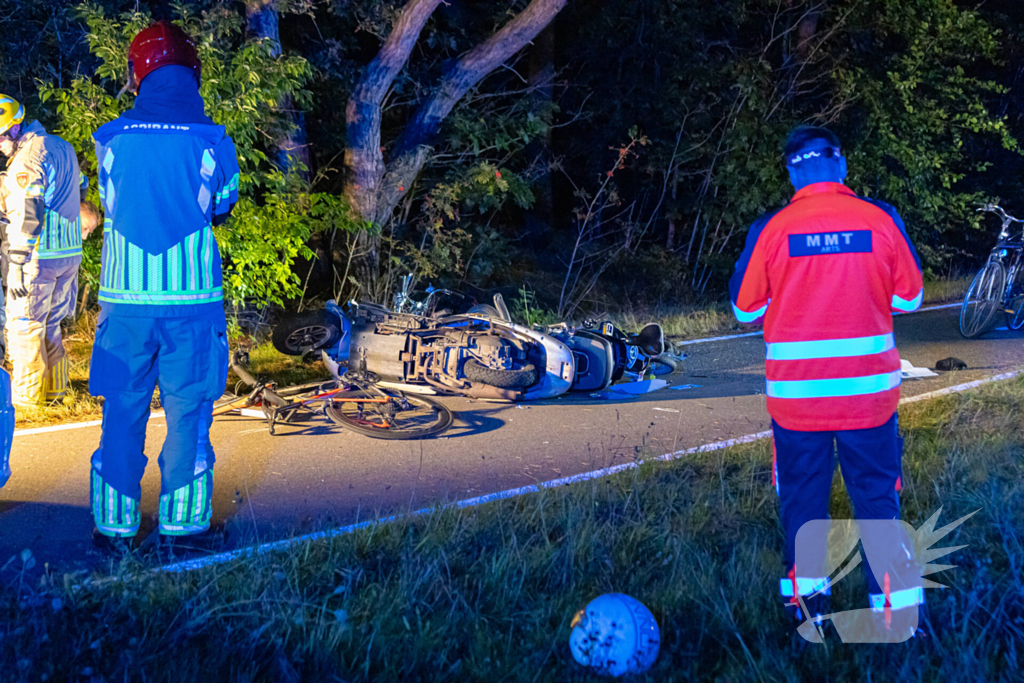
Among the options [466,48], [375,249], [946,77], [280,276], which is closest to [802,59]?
[946,77]

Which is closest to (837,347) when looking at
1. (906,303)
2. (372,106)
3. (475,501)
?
(906,303)

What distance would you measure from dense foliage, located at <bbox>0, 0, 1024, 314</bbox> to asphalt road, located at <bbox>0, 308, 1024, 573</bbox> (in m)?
4.55

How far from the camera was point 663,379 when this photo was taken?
28.4 feet

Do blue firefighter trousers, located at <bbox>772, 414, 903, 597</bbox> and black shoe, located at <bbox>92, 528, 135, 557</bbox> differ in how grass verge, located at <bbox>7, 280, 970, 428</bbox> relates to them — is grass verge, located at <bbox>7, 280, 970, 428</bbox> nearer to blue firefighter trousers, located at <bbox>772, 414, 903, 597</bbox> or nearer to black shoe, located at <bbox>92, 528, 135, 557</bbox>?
black shoe, located at <bbox>92, 528, 135, 557</bbox>

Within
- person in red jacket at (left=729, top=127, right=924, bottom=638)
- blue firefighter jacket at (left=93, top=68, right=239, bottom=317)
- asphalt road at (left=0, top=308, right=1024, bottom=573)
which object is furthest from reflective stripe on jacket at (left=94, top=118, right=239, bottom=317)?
person in red jacket at (left=729, top=127, right=924, bottom=638)

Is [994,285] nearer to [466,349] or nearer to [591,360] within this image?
[591,360]

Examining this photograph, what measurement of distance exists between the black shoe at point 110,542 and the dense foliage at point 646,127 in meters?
6.65

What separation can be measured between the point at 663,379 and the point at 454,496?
383 cm

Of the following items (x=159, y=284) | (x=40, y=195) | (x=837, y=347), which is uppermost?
(x=40, y=195)

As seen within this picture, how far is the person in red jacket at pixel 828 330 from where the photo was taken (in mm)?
3568

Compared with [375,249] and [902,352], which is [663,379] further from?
[375,249]

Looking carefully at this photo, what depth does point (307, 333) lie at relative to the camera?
7.44 metres

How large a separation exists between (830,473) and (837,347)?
530mm

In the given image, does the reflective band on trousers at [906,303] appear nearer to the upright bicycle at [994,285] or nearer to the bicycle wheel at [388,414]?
the bicycle wheel at [388,414]
